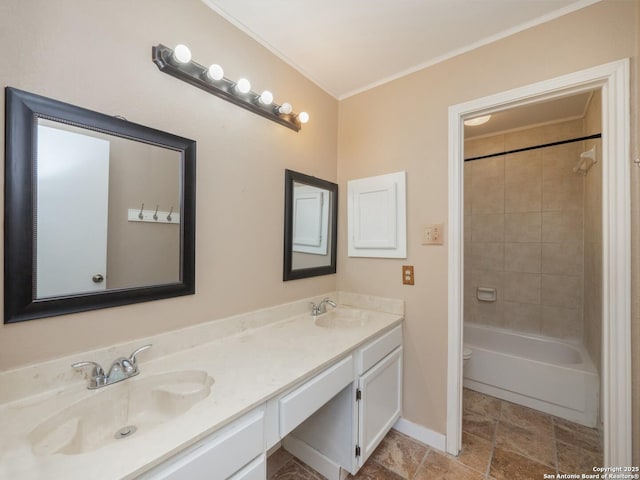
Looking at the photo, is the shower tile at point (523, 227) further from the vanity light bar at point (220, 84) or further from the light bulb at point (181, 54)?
the light bulb at point (181, 54)

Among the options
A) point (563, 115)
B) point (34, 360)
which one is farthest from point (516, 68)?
point (34, 360)

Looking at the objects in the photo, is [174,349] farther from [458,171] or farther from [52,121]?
[458,171]

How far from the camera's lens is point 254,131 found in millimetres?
1523

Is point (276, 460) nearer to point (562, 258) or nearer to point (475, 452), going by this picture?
point (475, 452)

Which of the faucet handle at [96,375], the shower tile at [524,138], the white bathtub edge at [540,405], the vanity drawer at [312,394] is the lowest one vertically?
the white bathtub edge at [540,405]

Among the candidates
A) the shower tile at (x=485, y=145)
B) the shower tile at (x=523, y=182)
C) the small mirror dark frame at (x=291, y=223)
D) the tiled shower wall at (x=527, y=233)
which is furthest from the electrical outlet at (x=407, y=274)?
the shower tile at (x=485, y=145)

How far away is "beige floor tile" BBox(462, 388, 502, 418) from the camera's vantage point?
2061mm

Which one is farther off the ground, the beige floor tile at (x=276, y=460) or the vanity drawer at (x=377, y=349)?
the vanity drawer at (x=377, y=349)

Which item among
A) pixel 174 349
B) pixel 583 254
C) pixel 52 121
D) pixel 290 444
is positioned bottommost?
pixel 290 444

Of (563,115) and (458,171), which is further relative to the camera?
(563,115)

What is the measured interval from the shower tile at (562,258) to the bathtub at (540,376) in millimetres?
653

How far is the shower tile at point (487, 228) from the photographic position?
9.34 feet

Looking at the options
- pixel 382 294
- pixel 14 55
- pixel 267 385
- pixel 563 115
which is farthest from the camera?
pixel 563 115

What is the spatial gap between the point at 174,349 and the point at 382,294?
4.32 ft
